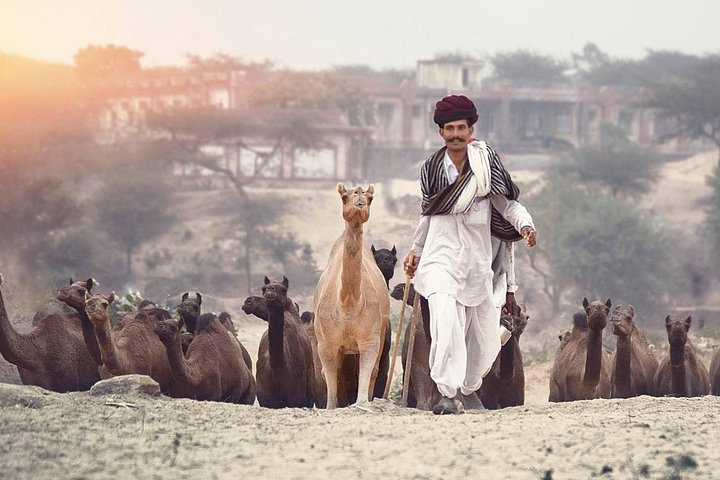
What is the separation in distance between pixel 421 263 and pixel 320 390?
342 cm

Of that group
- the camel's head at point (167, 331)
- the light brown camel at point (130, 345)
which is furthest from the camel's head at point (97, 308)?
the camel's head at point (167, 331)

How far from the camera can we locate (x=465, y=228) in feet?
31.3

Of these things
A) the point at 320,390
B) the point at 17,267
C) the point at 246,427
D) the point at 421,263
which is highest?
the point at 421,263

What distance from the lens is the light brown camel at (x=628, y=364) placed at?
1248 centimetres

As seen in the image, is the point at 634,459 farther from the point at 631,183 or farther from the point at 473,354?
the point at 631,183

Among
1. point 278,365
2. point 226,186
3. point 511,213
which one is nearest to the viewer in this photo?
point 511,213

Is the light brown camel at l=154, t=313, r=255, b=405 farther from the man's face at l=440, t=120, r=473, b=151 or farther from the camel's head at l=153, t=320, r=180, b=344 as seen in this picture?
the man's face at l=440, t=120, r=473, b=151

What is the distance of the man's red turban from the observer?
9.34 meters

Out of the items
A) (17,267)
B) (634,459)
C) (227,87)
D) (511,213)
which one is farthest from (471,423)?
(227,87)

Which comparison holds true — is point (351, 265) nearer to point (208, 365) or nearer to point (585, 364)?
point (208, 365)

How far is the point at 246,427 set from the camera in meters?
8.12

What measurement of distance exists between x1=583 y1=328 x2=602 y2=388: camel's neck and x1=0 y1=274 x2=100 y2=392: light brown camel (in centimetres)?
401

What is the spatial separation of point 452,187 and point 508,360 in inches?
121

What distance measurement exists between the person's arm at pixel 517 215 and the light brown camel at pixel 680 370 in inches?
138
